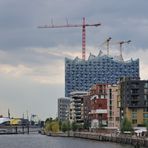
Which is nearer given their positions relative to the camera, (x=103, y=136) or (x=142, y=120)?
(x=103, y=136)

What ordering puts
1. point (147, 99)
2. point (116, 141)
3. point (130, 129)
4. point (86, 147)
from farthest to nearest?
point (147, 99) < point (130, 129) < point (116, 141) < point (86, 147)

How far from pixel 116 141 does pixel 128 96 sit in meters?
36.1

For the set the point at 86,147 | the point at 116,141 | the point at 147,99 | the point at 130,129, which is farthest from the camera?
the point at 147,99

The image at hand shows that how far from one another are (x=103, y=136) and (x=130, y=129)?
9956 mm

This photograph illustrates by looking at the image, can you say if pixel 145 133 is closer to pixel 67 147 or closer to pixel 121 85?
pixel 67 147

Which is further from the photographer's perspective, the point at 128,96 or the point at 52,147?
the point at 128,96

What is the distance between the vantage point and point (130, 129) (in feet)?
542

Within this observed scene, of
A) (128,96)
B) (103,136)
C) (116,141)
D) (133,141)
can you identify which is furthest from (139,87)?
(133,141)

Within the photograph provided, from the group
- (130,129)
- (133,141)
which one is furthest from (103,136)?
(133,141)

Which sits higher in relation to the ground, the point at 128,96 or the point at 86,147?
the point at 128,96

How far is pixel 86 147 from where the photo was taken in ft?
411

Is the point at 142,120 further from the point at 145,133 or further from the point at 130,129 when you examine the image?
the point at 145,133

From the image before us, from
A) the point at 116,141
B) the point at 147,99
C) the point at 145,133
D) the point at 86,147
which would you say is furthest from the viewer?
the point at 147,99

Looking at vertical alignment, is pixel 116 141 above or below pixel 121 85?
below
